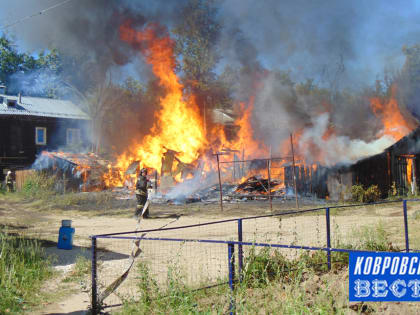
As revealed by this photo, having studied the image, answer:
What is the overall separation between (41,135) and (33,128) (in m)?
1.08

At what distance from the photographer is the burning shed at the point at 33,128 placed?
37.5m

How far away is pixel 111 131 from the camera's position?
142 feet

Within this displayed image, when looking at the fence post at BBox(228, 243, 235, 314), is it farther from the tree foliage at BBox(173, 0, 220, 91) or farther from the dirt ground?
the tree foliage at BBox(173, 0, 220, 91)

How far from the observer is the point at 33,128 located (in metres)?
39.2

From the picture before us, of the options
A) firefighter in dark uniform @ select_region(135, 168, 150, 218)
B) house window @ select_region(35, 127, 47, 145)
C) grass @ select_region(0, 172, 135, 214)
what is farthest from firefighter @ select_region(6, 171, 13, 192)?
firefighter in dark uniform @ select_region(135, 168, 150, 218)

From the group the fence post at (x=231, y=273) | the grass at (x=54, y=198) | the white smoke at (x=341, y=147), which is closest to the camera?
the fence post at (x=231, y=273)

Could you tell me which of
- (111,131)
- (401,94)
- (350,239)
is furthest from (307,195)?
(111,131)

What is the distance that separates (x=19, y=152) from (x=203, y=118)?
1910 centimetres

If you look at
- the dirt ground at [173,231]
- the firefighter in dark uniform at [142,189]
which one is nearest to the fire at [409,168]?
the dirt ground at [173,231]

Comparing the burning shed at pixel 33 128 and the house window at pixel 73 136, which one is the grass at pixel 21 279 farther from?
the house window at pixel 73 136

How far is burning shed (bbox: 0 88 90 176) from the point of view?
1475 inches

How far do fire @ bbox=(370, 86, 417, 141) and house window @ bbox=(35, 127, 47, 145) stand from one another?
30091 millimetres

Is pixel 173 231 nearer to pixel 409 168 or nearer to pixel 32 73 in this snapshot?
pixel 409 168

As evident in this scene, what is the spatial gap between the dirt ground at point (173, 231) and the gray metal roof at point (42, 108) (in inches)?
640
